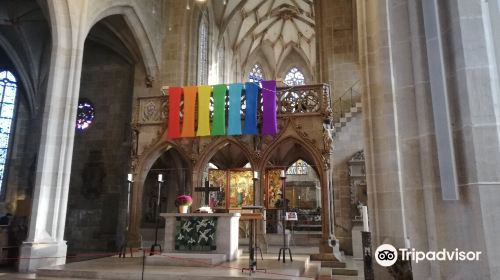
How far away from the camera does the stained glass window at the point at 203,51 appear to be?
61.4 ft

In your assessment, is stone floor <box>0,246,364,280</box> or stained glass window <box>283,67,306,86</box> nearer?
stone floor <box>0,246,364,280</box>

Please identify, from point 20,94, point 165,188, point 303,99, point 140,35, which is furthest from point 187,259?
point 20,94

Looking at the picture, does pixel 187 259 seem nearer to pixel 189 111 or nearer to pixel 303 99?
pixel 189 111

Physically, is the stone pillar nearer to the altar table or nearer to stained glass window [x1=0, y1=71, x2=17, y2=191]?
the altar table

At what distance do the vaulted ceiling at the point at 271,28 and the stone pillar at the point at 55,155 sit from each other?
541 inches

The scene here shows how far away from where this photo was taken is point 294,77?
33688 millimetres

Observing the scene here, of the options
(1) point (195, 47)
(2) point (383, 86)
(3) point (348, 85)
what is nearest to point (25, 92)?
(1) point (195, 47)

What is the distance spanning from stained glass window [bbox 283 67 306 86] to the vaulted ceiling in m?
1.29

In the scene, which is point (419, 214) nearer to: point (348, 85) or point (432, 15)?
point (432, 15)

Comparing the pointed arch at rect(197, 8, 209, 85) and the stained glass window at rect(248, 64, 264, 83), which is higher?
the stained glass window at rect(248, 64, 264, 83)

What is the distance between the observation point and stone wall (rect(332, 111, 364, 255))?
14.1m

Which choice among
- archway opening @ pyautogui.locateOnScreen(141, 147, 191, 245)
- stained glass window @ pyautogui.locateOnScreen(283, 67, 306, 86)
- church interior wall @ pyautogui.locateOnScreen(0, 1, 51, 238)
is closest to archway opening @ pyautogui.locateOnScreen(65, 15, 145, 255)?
archway opening @ pyautogui.locateOnScreen(141, 147, 191, 245)

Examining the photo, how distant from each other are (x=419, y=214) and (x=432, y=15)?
6.38 feet

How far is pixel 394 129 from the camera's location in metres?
7.38
